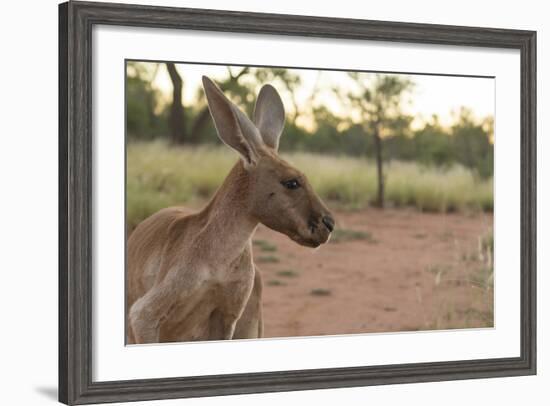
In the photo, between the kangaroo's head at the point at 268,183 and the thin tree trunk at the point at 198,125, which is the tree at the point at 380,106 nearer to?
the kangaroo's head at the point at 268,183

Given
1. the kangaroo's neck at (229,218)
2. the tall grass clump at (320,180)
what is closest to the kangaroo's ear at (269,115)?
the tall grass clump at (320,180)

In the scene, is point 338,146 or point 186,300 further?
point 338,146

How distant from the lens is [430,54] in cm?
676

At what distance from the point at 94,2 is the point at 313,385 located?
233 cm

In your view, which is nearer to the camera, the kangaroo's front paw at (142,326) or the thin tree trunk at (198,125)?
the kangaroo's front paw at (142,326)

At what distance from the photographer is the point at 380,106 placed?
22.1ft

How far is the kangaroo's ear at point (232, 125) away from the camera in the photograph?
6.16 m

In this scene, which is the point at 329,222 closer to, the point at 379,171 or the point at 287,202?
the point at 287,202

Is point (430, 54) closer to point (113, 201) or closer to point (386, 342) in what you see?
point (386, 342)

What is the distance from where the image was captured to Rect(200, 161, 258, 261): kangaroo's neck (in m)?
6.22

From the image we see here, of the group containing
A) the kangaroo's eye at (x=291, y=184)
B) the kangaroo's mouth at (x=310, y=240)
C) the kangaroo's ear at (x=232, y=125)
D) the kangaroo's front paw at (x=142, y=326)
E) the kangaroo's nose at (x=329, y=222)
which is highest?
the kangaroo's ear at (x=232, y=125)

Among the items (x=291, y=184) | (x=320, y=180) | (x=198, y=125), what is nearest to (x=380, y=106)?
(x=320, y=180)

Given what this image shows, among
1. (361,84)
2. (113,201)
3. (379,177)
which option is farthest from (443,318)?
(113,201)

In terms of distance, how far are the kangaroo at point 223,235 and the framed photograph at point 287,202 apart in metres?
0.01
